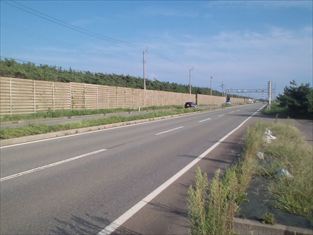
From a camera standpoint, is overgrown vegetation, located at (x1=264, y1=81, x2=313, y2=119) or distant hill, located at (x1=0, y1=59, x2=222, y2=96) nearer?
overgrown vegetation, located at (x1=264, y1=81, x2=313, y2=119)

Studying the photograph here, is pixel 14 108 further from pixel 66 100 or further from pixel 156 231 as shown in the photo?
pixel 156 231

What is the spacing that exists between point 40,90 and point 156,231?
1368 inches

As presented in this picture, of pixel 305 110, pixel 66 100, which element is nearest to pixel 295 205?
pixel 66 100

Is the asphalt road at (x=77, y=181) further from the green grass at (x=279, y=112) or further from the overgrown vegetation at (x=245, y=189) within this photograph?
the green grass at (x=279, y=112)

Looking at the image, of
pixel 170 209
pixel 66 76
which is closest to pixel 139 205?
pixel 170 209

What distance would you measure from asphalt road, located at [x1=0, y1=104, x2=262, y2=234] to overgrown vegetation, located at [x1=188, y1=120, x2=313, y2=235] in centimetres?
150

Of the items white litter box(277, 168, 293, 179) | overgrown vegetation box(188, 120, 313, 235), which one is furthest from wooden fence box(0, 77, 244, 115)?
white litter box(277, 168, 293, 179)

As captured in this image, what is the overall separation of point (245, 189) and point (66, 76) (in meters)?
59.7

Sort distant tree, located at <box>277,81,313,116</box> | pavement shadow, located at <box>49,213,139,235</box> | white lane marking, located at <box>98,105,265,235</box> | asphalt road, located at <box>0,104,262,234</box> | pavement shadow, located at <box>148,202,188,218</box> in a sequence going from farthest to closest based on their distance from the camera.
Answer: distant tree, located at <box>277,81,313,116</box> < pavement shadow, located at <box>148,202,188,218</box> < asphalt road, located at <box>0,104,262,234</box> < white lane marking, located at <box>98,105,265,235</box> < pavement shadow, located at <box>49,213,139,235</box>

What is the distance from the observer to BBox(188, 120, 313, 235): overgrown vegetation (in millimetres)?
4531

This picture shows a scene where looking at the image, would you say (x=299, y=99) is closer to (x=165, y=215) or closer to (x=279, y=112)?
(x=279, y=112)

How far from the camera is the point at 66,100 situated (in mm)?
44094

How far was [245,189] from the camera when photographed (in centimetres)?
786

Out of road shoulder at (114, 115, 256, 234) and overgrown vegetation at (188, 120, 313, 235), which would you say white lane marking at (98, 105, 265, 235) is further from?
overgrown vegetation at (188, 120, 313, 235)
